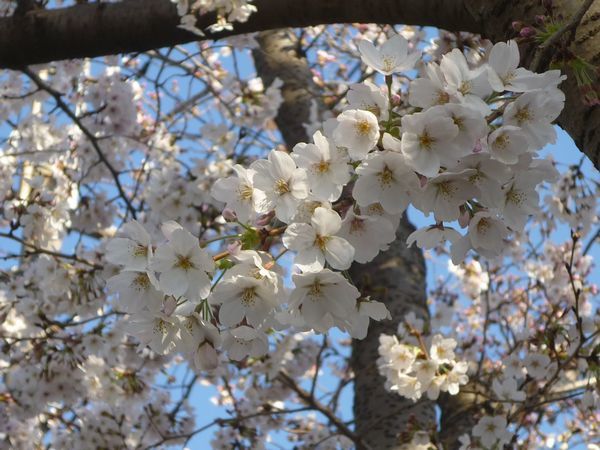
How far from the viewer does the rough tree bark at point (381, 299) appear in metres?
2.85

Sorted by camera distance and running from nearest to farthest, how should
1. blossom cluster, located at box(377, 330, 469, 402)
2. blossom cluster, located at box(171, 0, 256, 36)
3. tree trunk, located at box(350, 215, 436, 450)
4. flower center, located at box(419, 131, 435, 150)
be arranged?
flower center, located at box(419, 131, 435, 150) → blossom cluster, located at box(171, 0, 256, 36) → blossom cluster, located at box(377, 330, 469, 402) → tree trunk, located at box(350, 215, 436, 450)

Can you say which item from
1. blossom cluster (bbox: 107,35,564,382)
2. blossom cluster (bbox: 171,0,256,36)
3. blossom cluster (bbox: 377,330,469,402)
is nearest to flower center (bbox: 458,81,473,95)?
blossom cluster (bbox: 107,35,564,382)

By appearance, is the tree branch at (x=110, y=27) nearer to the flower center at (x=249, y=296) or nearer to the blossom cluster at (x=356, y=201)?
the blossom cluster at (x=356, y=201)

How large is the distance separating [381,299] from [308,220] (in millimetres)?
2232

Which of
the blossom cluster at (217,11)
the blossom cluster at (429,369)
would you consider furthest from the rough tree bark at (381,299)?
the blossom cluster at (217,11)

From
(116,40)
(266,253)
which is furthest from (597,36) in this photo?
(116,40)

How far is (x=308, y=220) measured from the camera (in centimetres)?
105

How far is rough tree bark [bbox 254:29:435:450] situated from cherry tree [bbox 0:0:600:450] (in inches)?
0.4

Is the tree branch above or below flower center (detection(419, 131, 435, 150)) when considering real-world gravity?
above

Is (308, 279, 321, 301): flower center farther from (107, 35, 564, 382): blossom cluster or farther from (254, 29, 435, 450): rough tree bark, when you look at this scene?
(254, 29, 435, 450): rough tree bark

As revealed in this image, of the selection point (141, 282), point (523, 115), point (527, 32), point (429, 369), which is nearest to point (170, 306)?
point (141, 282)

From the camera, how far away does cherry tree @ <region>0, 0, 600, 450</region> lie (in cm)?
101

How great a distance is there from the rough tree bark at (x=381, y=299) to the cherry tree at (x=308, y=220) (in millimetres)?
11

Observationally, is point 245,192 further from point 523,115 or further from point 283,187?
point 523,115
